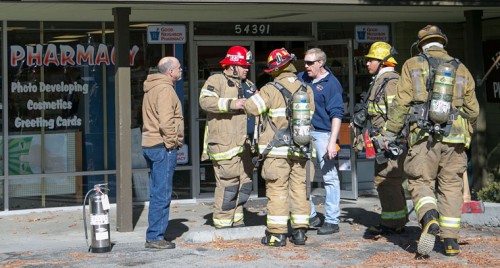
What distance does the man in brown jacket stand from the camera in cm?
973

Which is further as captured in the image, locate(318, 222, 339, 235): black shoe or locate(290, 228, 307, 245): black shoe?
locate(318, 222, 339, 235): black shoe

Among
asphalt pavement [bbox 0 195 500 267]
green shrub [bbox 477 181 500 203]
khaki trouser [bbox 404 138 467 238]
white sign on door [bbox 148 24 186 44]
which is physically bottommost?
asphalt pavement [bbox 0 195 500 267]

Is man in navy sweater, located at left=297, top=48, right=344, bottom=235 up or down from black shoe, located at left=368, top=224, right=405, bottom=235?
up

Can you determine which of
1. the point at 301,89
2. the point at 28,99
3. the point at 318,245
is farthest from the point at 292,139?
the point at 28,99

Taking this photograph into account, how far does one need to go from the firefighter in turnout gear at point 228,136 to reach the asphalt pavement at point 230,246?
35cm

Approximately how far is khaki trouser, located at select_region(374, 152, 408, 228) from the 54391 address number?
4.33 meters

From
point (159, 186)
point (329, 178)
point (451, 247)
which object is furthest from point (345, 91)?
point (451, 247)

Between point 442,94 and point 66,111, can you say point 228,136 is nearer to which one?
point 442,94

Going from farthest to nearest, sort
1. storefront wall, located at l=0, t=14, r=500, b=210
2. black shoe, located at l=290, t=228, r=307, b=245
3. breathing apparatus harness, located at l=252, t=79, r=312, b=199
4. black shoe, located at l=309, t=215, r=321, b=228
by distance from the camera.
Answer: storefront wall, located at l=0, t=14, r=500, b=210
black shoe, located at l=309, t=215, r=321, b=228
black shoe, located at l=290, t=228, r=307, b=245
breathing apparatus harness, located at l=252, t=79, r=312, b=199

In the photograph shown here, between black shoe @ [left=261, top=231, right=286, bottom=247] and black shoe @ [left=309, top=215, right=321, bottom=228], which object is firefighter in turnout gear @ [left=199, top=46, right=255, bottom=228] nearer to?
black shoe @ [left=261, top=231, right=286, bottom=247]

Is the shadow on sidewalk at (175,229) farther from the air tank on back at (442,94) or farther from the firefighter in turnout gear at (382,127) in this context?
the air tank on back at (442,94)

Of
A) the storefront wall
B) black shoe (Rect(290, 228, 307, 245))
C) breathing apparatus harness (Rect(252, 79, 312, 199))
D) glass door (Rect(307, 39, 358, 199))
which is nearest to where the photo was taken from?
breathing apparatus harness (Rect(252, 79, 312, 199))

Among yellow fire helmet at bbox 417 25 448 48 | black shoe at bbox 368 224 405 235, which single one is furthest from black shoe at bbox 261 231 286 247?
yellow fire helmet at bbox 417 25 448 48

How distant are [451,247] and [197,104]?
18.1ft
